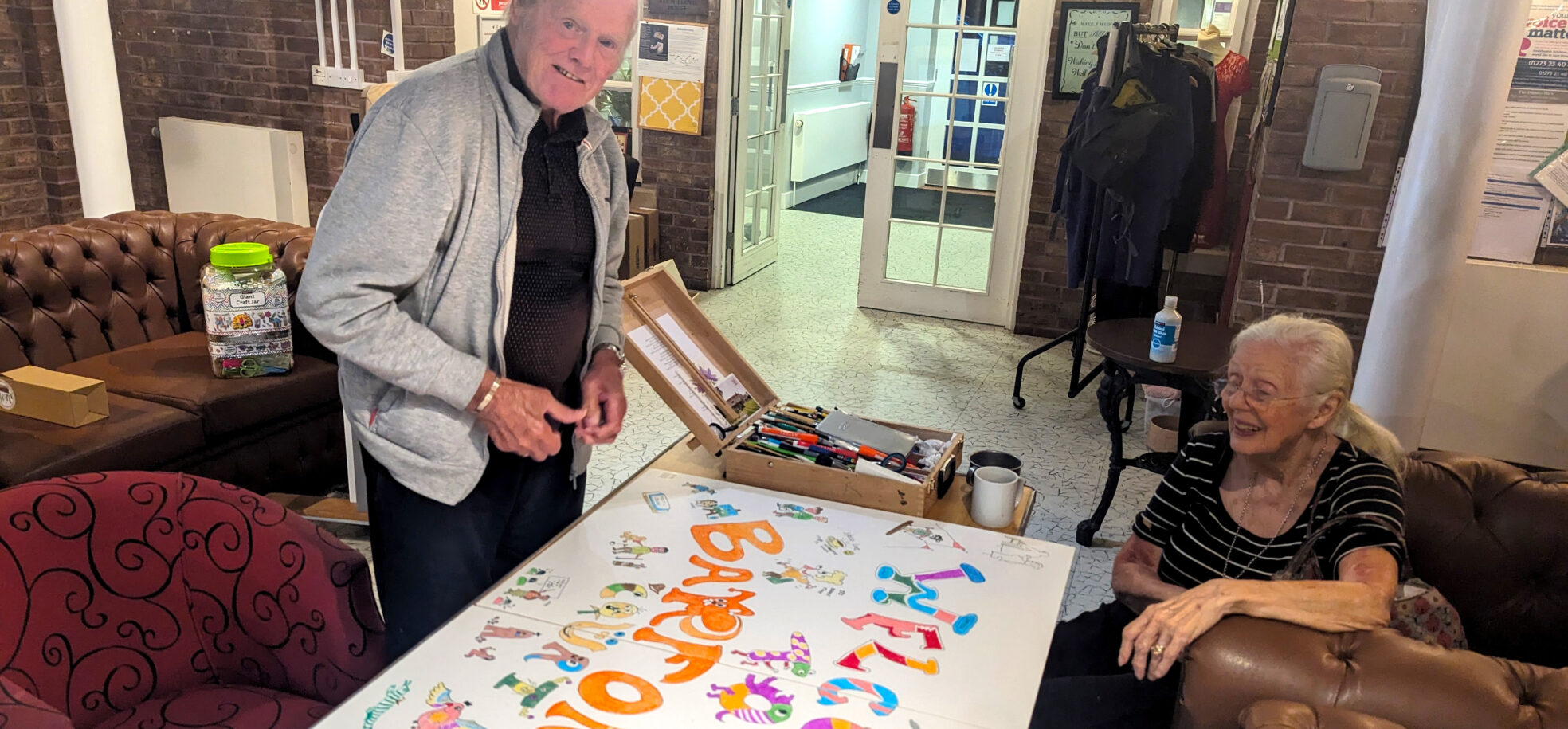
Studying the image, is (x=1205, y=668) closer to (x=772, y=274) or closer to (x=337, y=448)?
(x=337, y=448)

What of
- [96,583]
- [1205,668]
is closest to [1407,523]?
[1205,668]

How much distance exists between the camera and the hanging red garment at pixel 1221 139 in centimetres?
421

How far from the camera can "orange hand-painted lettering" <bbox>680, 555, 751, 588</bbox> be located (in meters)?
1.63

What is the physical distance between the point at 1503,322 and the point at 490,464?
3323 millimetres

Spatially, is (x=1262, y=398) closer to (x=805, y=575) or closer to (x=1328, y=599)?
(x=1328, y=599)

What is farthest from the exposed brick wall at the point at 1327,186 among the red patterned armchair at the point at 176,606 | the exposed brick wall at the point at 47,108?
the exposed brick wall at the point at 47,108

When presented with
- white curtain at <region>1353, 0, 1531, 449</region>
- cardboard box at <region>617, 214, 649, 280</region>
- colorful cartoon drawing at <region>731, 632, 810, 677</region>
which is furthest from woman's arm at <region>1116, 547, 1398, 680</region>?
cardboard box at <region>617, 214, 649, 280</region>

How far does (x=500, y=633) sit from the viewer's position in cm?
146

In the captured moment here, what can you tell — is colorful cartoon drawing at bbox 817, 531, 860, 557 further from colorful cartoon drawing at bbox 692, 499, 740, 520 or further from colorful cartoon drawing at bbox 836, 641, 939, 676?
colorful cartoon drawing at bbox 836, 641, 939, 676

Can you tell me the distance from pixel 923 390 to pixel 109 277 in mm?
3051

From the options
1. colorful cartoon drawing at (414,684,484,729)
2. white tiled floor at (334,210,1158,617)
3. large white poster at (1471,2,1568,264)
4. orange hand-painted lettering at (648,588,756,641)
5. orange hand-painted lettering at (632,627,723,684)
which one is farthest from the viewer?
white tiled floor at (334,210,1158,617)

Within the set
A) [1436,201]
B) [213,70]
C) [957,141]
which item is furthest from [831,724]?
[213,70]

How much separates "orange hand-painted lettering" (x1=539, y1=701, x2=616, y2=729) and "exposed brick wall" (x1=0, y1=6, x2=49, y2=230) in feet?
19.8

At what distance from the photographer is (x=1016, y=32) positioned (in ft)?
16.5
